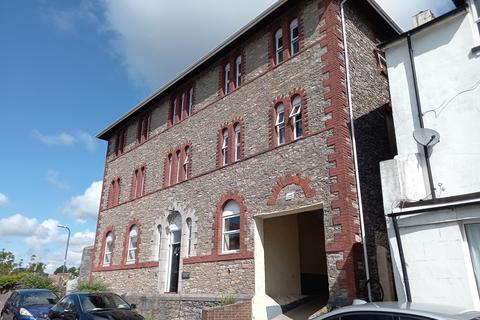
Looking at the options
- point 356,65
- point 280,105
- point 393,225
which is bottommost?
point 393,225

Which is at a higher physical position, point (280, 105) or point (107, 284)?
point (280, 105)

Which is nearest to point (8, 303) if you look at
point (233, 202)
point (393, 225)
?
point (233, 202)

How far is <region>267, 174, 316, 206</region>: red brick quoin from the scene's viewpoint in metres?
12.4

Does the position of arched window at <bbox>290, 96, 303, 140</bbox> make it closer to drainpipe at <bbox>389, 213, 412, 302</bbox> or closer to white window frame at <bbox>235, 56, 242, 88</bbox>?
white window frame at <bbox>235, 56, 242, 88</bbox>

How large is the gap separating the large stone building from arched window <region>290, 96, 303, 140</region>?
0.04 metres

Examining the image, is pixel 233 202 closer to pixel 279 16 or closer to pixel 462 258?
pixel 279 16

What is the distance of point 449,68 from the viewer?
31.6ft

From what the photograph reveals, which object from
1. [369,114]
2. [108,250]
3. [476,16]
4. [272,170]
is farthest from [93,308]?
[108,250]

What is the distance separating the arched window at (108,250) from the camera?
23.4m

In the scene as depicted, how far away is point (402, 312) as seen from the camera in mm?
4434

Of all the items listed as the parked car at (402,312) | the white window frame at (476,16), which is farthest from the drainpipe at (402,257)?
the white window frame at (476,16)

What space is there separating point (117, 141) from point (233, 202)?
13.7m

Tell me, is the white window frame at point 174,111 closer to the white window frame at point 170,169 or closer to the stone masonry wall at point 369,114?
the white window frame at point 170,169

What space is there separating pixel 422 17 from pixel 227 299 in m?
11.1
